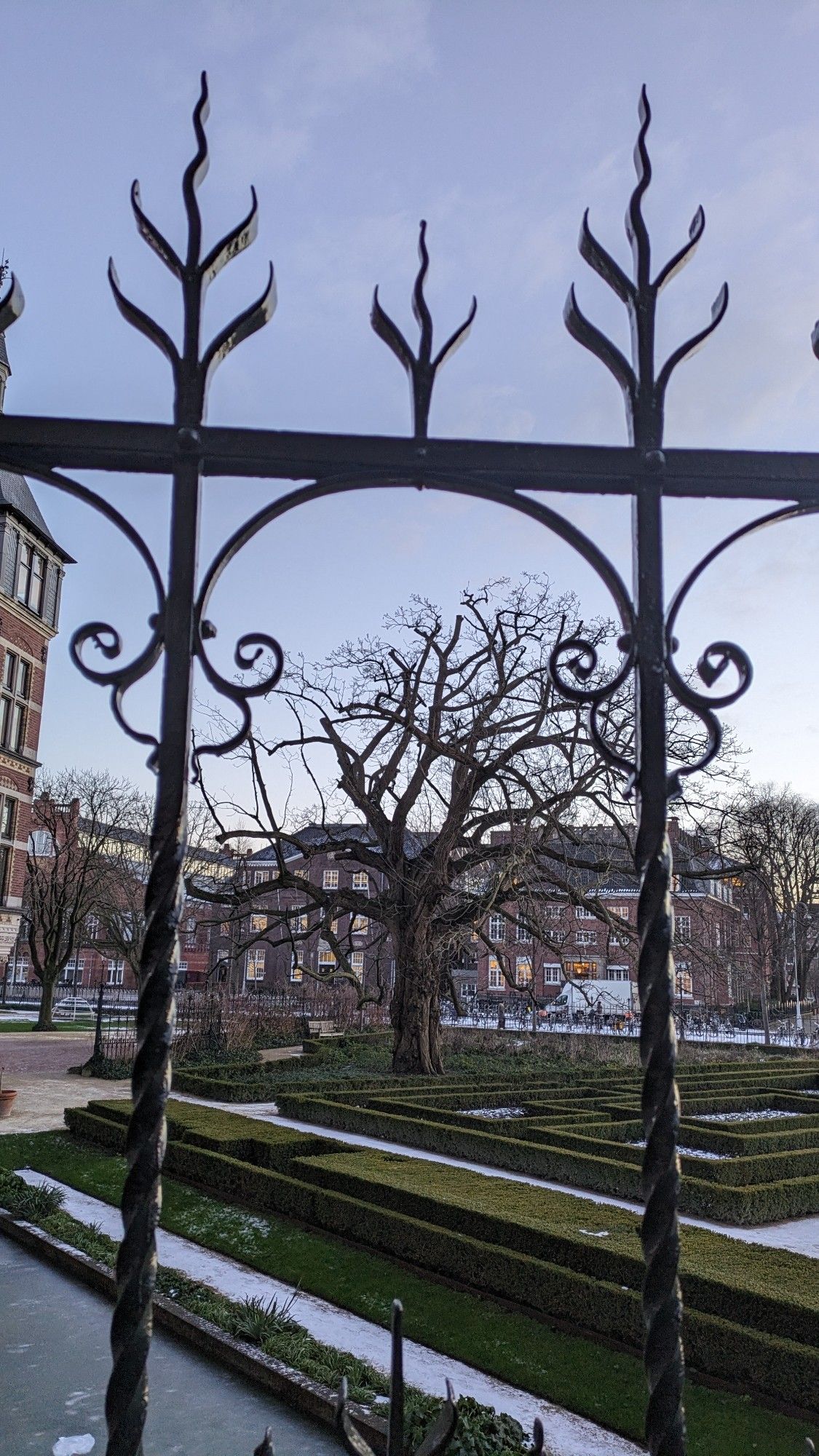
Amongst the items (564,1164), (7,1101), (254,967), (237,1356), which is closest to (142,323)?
(237,1356)

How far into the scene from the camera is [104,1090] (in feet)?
61.3

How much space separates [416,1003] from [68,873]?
16683 millimetres

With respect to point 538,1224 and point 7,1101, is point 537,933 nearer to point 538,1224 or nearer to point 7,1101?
point 7,1101

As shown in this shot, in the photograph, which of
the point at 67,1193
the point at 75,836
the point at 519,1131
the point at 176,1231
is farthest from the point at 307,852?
the point at 75,836

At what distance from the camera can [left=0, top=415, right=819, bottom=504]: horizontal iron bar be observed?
2.27m

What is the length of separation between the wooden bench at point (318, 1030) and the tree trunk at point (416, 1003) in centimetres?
595

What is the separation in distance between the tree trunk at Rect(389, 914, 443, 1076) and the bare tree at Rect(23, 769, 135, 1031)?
44.9 ft

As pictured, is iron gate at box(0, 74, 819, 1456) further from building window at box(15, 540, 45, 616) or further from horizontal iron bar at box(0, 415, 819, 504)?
building window at box(15, 540, 45, 616)

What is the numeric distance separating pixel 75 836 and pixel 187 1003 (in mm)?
12447

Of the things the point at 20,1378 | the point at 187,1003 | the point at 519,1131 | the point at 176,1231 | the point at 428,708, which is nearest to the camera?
the point at 20,1378

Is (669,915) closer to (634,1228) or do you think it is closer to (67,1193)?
(634,1228)

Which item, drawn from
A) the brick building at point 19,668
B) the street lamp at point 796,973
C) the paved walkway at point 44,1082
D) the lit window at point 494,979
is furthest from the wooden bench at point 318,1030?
the lit window at point 494,979

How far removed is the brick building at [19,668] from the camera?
2662cm

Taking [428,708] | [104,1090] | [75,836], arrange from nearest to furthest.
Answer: [104,1090] < [428,708] < [75,836]
